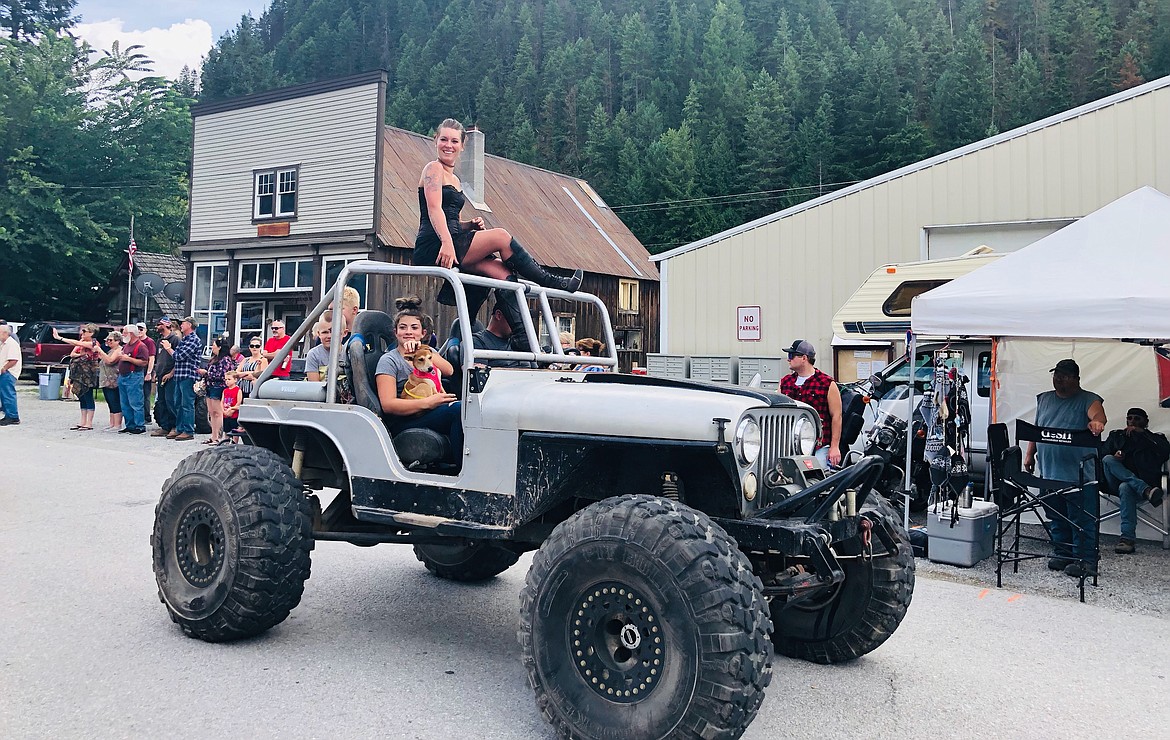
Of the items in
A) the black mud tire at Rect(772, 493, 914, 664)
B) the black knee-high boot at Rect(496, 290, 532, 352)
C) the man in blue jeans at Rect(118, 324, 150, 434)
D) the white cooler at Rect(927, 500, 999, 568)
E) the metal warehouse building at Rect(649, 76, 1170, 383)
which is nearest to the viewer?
the black mud tire at Rect(772, 493, 914, 664)

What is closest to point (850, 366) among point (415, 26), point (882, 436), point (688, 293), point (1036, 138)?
point (688, 293)

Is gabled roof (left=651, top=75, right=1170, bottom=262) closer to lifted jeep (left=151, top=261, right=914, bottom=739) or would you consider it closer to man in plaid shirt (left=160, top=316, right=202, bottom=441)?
man in plaid shirt (left=160, top=316, right=202, bottom=441)

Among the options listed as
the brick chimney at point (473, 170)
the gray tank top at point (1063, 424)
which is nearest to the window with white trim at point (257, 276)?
the brick chimney at point (473, 170)

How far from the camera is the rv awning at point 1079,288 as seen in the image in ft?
22.1

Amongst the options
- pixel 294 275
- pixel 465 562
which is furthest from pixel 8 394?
pixel 465 562

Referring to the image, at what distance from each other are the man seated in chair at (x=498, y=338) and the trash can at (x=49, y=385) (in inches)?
860

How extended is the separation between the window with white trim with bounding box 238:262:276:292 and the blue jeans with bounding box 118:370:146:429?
1131cm

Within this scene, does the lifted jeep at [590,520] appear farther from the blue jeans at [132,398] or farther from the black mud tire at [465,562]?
the blue jeans at [132,398]

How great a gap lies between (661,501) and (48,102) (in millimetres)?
42242

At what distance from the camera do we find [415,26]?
97.6 meters

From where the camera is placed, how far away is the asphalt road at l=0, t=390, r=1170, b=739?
3947 mm

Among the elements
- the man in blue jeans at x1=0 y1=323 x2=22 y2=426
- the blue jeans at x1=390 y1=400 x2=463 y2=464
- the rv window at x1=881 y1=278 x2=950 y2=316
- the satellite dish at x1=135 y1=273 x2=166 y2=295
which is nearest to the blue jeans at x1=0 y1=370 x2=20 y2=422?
the man in blue jeans at x1=0 y1=323 x2=22 y2=426

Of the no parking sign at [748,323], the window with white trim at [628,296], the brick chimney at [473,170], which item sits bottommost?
the no parking sign at [748,323]

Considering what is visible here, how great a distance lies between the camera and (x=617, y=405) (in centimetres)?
402
